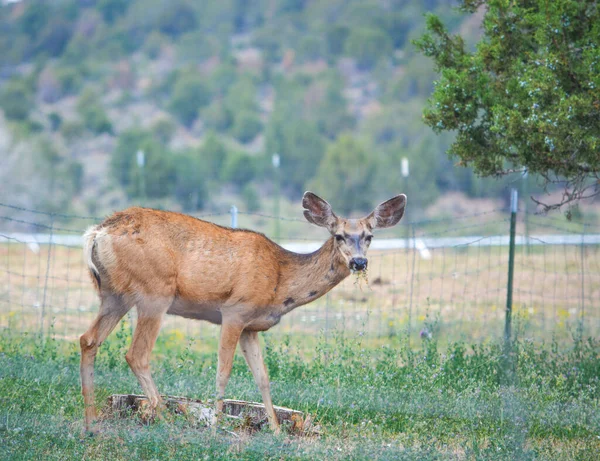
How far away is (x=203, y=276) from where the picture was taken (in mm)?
7902

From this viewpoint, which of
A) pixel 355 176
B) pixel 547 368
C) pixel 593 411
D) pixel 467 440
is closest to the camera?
pixel 467 440

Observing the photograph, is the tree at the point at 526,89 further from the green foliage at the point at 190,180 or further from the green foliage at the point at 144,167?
the green foliage at the point at 190,180

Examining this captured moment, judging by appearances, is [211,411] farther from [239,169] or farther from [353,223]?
[239,169]

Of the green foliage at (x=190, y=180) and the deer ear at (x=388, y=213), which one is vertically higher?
the green foliage at (x=190, y=180)

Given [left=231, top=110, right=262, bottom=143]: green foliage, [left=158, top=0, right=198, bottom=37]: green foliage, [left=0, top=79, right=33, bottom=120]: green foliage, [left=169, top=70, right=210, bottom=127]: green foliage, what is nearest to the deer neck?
[left=231, top=110, right=262, bottom=143]: green foliage

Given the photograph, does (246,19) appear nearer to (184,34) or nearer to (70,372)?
(184,34)

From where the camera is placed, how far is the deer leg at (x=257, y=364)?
786 centimetres

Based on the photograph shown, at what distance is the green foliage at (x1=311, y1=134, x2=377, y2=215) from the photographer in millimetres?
40344

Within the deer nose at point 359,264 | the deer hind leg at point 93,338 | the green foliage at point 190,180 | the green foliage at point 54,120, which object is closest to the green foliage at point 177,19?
the green foliage at point 54,120

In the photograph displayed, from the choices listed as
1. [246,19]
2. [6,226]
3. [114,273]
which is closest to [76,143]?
[6,226]

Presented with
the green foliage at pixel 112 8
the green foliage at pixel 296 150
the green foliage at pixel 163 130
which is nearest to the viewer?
the green foliage at pixel 296 150

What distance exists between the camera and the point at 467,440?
7.30 metres

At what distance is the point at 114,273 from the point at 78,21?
9016cm

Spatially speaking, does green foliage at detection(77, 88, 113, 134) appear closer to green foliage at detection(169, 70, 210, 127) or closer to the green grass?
green foliage at detection(169, 70, 210, 127)
